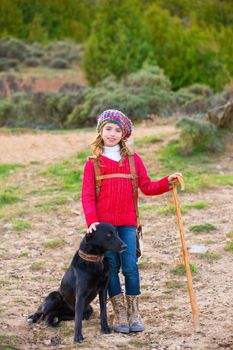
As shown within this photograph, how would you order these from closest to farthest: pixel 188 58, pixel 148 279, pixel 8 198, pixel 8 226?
pixel 148 279, pixel 8 226, pixel 8 198, pixel 188 58

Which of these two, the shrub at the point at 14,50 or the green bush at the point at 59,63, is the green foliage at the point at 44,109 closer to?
the green bush at the point at 59,63

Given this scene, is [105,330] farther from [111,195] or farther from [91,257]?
[111,195]

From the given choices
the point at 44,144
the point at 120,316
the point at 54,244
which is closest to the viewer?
the point at 120,316

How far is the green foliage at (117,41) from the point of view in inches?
824

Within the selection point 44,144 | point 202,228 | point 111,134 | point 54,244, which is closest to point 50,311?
point 111,134

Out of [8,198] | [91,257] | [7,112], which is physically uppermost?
[7,112]

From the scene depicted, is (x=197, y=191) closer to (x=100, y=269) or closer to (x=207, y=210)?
(x=207, y=210)

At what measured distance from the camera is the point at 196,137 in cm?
1161

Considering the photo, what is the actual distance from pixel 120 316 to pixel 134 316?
0.10 metres

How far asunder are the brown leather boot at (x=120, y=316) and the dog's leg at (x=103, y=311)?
0.08 metres

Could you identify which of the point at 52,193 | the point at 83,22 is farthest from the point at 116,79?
the point at 83,22

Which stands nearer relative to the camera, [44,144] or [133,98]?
[44,144]

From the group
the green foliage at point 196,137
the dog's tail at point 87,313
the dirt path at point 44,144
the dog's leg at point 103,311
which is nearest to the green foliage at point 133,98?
the dirt path at point 44,144

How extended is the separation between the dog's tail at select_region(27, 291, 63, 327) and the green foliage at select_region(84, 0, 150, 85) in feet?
54.1
